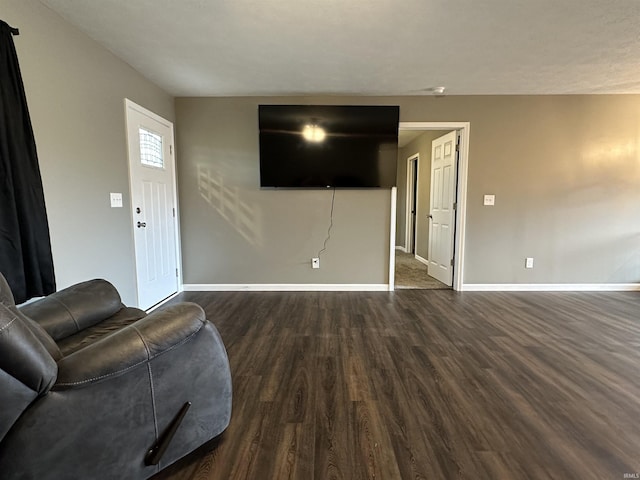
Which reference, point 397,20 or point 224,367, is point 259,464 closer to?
point 224,367

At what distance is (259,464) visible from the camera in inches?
52.3

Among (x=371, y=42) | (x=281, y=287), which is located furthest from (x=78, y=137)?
(x=281, y=287)

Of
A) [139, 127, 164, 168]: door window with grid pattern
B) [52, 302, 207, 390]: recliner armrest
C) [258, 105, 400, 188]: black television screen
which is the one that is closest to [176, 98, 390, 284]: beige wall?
[258, 105, 400, 188]: black television screen

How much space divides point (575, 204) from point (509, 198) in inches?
33.2

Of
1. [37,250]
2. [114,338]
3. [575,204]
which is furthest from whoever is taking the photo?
[575,204]

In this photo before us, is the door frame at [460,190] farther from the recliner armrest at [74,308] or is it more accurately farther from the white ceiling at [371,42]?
the recliner armrest at [74,308]

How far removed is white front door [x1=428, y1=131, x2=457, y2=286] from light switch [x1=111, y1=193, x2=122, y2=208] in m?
3.80

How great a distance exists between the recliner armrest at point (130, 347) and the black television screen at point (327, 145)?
2707mm

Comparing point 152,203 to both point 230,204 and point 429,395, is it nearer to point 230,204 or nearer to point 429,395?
point 230,204

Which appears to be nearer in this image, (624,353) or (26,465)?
(26,465)

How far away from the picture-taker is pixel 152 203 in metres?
3.27

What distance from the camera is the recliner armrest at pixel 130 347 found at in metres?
0.99

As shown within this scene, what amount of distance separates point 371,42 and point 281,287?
2.87m

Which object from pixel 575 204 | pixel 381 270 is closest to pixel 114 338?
pixel 381 270
